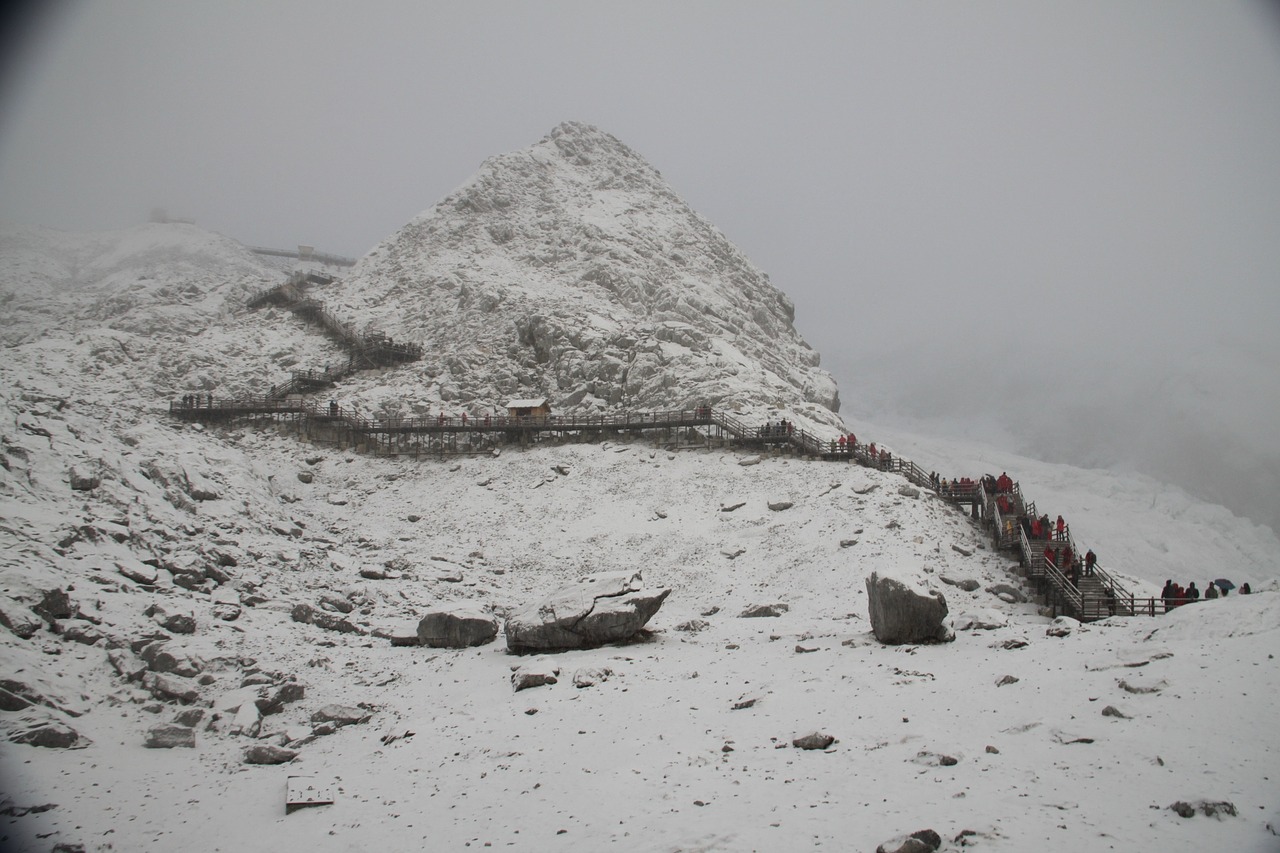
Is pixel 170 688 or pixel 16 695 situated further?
pixel 170 688

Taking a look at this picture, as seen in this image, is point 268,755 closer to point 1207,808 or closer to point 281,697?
point 281,697

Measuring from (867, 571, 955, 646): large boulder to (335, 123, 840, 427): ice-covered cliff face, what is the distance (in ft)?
95.9

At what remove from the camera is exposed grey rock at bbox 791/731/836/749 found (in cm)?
1282

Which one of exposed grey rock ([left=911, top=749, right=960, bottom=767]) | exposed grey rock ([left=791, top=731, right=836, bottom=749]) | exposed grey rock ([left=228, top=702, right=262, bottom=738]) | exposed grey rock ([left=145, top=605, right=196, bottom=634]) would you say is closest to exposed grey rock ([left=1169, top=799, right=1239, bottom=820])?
exposed grey rock ([left=911, top=749, right=960, bottom=767])

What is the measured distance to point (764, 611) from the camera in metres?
25.7

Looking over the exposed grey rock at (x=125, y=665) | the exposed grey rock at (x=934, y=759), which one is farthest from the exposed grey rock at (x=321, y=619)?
the exposed grey rock at (x=934, y=759)

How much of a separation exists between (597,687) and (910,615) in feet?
28.6

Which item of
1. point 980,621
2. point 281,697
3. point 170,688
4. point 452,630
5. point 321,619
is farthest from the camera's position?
point 321,619

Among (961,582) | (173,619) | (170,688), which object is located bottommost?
(170,688)

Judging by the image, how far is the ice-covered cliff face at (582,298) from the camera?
5372 centimetres

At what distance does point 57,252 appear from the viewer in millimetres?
97125

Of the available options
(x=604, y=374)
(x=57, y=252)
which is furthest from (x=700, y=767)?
(x=57, y=252)

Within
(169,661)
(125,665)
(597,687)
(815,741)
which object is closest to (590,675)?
(597,687)

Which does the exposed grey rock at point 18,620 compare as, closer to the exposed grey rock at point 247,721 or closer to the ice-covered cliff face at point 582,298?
the exposed grey rock at point 247,721
